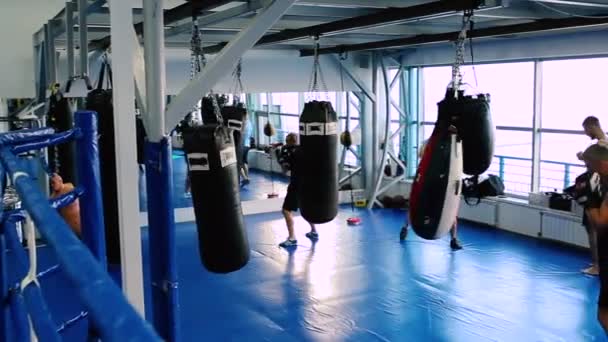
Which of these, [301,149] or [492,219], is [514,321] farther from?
[492,219]

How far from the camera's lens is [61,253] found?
0.78 m

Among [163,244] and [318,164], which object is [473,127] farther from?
[163,244]

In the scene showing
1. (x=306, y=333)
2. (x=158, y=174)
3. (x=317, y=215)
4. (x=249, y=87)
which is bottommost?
(x=306, y=333)

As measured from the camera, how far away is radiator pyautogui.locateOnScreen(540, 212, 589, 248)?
758cm

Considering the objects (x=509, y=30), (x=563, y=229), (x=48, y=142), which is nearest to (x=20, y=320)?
(x=48, y=142)

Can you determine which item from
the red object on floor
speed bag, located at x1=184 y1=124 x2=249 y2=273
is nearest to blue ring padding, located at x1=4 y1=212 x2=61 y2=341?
speed bag, located at x1=184 y1=124 x2=249 y2=273

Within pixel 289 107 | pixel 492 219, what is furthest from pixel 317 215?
pixel 289 107

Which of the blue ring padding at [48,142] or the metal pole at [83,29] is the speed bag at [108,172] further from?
the blue ring padding at [48,142]

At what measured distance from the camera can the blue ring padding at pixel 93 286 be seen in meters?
0.59

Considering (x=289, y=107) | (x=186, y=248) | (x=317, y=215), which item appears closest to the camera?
(x=317, y=215)

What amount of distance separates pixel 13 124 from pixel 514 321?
558cm

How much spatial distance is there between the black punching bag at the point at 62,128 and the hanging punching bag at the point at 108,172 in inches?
19.9

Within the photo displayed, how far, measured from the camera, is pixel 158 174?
2.83m

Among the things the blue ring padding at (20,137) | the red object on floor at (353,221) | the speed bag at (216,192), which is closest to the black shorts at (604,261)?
the speed bag at (216,192)
